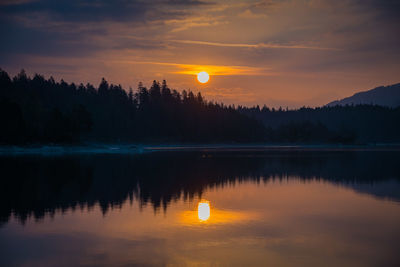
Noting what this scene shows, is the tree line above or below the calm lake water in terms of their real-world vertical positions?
above

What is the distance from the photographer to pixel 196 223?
65.7ft

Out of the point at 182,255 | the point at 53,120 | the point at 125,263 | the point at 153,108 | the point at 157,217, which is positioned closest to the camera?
the point at 125,263

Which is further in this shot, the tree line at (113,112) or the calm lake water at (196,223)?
the tree line at (113,112)

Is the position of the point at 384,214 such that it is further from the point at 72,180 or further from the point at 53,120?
the point at 53,120

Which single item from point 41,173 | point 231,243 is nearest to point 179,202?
point 231,243

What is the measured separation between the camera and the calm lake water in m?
14.5

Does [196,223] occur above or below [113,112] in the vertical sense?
below

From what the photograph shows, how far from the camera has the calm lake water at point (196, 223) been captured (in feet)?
47.6

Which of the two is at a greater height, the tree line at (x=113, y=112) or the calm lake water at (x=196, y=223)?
the tree line at (x=113, y=112)

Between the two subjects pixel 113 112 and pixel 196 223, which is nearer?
pixel 196 223

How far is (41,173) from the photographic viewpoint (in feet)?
141

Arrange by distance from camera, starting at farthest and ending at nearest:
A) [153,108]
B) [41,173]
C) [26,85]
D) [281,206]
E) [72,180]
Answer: [153,108]
[26,85]
[41,173]
[72,180]
[281,206]

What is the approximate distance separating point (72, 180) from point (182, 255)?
82.2 ft

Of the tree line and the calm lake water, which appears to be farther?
the tree line
